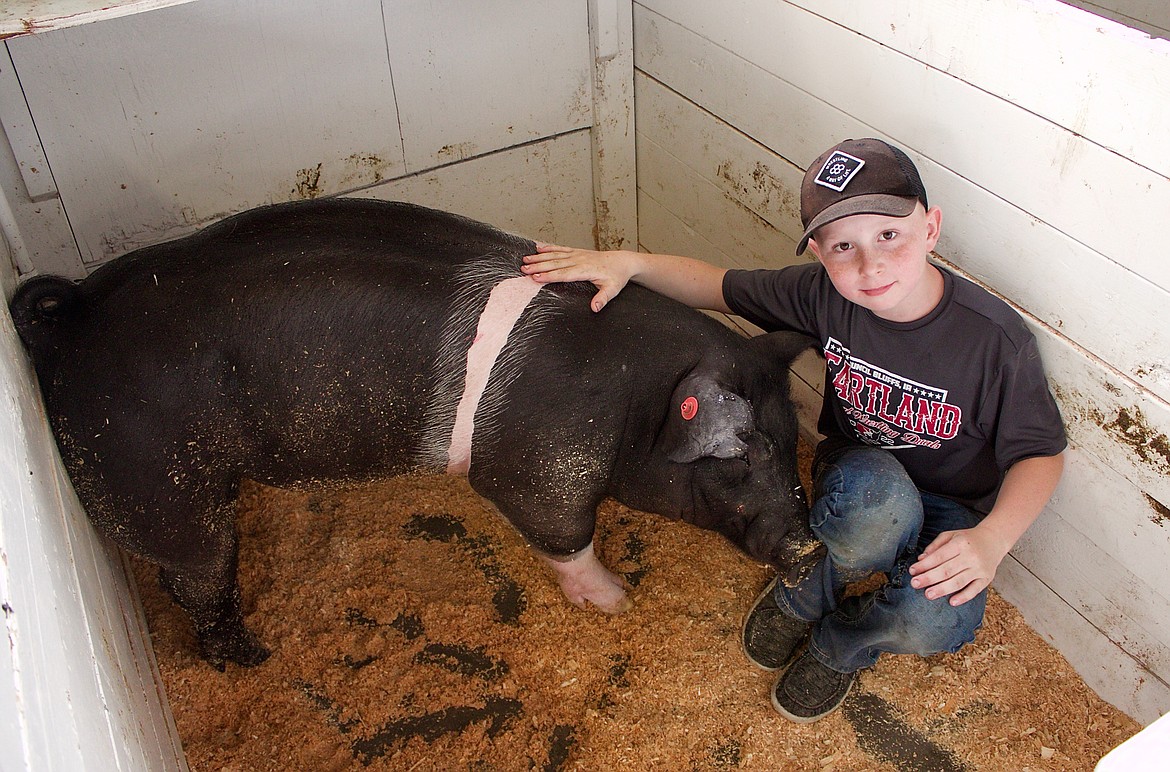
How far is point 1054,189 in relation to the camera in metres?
1.82

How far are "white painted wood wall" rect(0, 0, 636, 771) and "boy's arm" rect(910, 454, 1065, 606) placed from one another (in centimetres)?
146

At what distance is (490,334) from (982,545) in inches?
42.5

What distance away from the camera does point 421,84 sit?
2.82m

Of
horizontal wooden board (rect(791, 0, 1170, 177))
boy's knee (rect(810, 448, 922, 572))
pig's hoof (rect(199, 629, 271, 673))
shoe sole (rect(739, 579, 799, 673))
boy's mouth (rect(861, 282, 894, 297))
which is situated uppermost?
horizontal wooden board (rect(791, 0, 1170, 177))

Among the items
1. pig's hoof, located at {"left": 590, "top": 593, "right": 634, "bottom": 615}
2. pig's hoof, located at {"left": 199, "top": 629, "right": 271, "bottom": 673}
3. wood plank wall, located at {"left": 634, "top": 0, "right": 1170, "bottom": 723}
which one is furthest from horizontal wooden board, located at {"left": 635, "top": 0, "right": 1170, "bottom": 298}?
pig's hoof, located at {"left": 199, "top": 629, "right": 271, "bottom": 673}

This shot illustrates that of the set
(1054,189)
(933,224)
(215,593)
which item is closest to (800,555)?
(933,224)

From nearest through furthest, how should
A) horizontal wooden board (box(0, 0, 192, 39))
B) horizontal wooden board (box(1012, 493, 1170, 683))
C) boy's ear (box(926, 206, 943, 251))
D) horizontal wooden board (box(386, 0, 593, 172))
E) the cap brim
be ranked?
horizontal wooden board (box(0, 0, 192, 39)), the cap brim, boy's ear (box(926, 206, 943, 251)), horizontal wooden board (box(1012, 493, 1170, 683)), horizontal wooden board (box(386, 0, 593, 172))

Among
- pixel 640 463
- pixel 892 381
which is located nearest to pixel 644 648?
pixel 640 463

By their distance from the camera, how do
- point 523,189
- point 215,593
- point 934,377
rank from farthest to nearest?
point 523,189
point 215,593
point 934,377

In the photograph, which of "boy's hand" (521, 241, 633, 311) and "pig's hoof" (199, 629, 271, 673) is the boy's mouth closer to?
"boy's hand" (521, 241, 633, 311)

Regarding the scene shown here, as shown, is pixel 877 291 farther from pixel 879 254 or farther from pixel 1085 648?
pixel 1085 648

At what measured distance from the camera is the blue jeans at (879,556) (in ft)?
6.79

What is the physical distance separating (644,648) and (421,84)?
1702 millimetres

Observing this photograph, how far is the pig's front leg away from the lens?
2.39 meters
